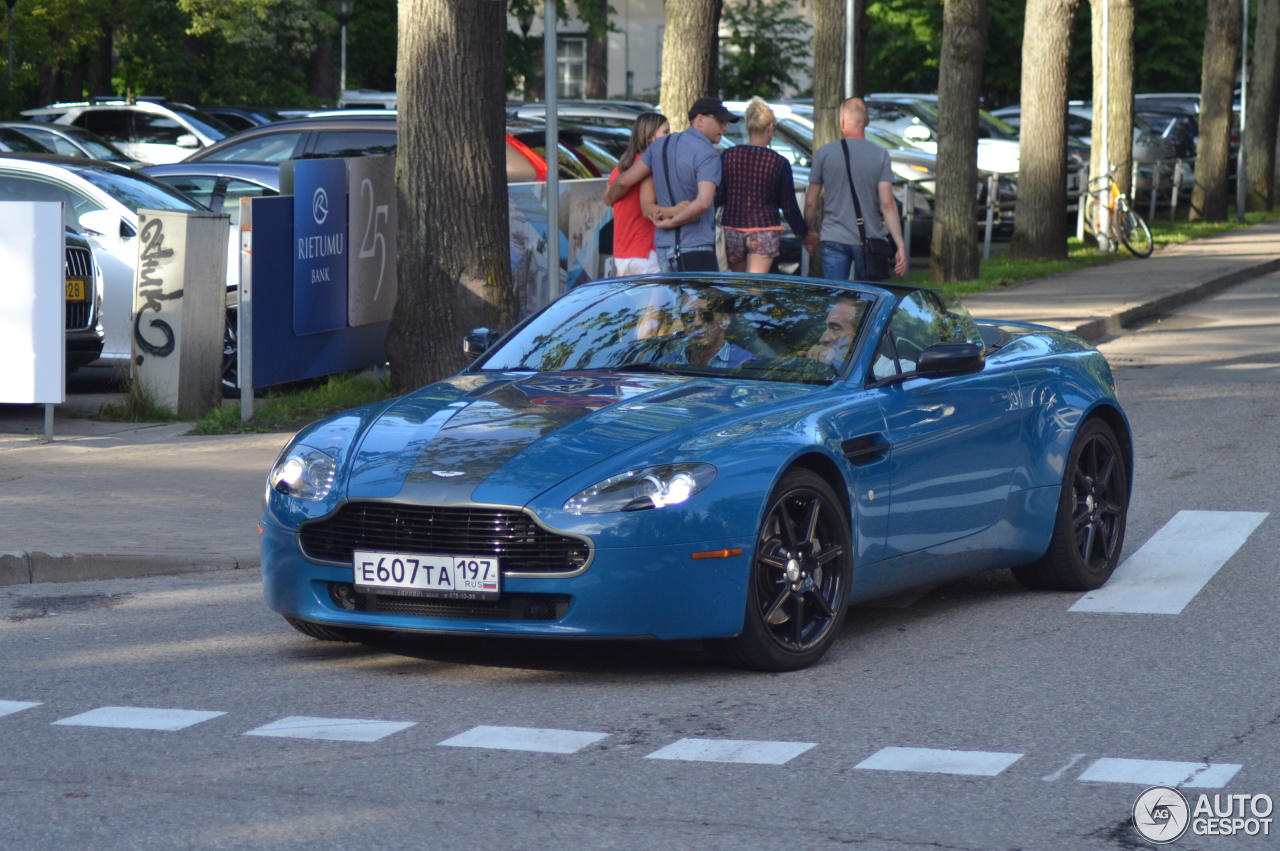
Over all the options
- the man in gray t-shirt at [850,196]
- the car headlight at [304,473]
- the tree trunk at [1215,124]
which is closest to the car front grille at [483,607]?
the car headlight at [304,473]

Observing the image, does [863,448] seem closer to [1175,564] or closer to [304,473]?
[304,473]

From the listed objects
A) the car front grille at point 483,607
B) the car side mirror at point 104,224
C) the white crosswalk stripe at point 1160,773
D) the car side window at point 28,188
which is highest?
the car side window at point 28,188

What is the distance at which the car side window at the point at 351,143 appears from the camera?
1744 cm

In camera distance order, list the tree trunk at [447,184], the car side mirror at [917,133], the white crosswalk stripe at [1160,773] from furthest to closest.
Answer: the car side mirror at [917,133] < the tree trunk at [447,184] < the white crosswalk stripe at [1160,773]

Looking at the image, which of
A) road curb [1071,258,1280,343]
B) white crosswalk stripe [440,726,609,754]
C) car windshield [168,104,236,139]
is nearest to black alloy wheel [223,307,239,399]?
road curb [1071,258,1280,343]

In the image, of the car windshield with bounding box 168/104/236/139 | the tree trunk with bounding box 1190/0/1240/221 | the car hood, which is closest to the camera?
the car hood

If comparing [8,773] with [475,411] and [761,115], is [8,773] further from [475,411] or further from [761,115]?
[761,115]

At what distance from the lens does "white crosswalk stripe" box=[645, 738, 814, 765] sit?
5285mm

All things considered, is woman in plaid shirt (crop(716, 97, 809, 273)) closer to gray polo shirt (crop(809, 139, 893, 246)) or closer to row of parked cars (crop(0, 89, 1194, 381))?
gray polo shirt (crop(809, 139, 893, 246))

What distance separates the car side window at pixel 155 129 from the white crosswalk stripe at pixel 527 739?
2558cm

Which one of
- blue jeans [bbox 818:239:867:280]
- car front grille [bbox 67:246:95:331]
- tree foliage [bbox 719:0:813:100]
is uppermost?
tree foliage [bbox 719:0:813:100]

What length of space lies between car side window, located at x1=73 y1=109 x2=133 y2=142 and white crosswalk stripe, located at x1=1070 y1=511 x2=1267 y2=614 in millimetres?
23793

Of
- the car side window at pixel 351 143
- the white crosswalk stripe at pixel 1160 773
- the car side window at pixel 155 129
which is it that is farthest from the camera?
the car side window at pixel 155 129

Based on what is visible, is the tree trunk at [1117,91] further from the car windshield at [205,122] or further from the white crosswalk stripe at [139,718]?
the white crosswalk stripe at [139,718]
